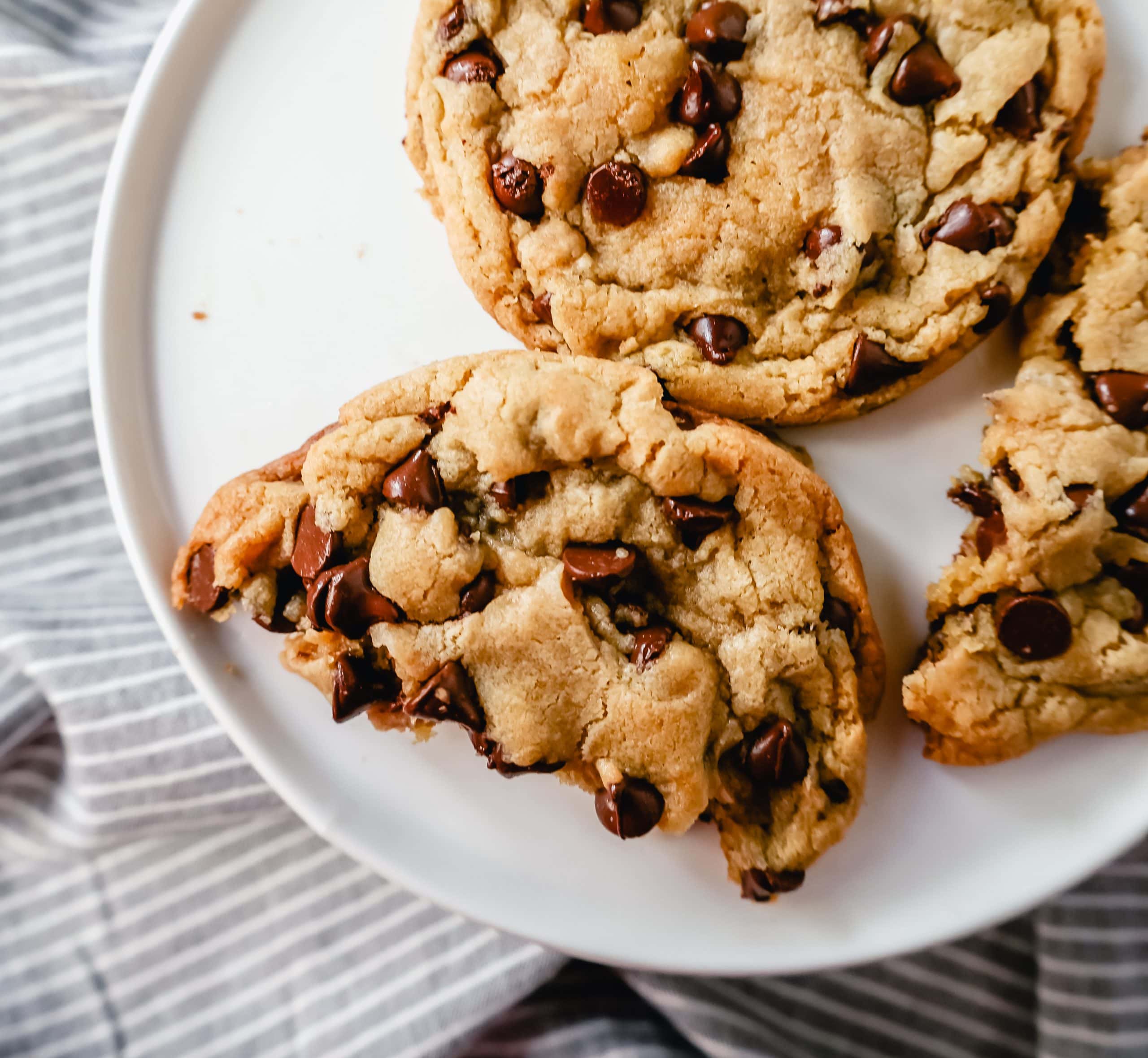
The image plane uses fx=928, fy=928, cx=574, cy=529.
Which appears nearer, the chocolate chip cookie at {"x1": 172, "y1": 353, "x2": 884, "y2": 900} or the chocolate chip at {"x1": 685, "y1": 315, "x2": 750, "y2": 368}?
the chocolate chip cookie at {"x1": 172, "y1": 353, "x2": 884, "y2": 900}

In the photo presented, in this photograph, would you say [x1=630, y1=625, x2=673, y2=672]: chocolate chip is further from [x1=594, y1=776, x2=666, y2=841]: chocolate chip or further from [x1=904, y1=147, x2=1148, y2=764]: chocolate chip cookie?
[x1=904, y1=147, x2=1148, y2=764]: chocolate chip cookie

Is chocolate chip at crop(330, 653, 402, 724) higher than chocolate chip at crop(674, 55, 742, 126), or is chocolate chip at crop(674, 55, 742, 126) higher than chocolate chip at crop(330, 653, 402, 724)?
chocolate chip at crop(674, 55, 742, 126)

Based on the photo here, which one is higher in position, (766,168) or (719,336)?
(766,168)

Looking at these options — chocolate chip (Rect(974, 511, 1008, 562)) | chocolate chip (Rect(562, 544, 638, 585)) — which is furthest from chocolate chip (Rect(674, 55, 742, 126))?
chocolate chip (Rect(974, 511, 1008, 562))

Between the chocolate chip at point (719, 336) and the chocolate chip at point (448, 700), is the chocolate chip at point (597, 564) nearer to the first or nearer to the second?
the chocolate chip at point (448, 700)

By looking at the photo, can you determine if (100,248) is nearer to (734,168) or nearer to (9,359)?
(9,359)

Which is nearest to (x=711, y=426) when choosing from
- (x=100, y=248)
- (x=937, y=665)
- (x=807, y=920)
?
(x=937, y=665)

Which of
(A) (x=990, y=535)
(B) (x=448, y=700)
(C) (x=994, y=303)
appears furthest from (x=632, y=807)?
(C) (x=994, y=303)

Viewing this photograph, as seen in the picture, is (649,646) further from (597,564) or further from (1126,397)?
(1126,397)
